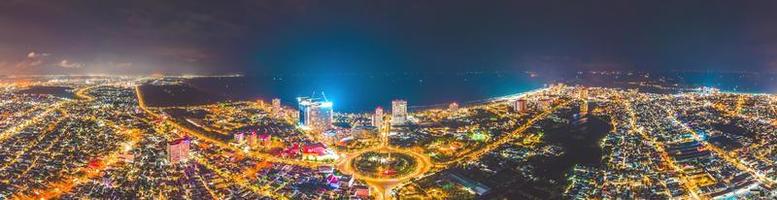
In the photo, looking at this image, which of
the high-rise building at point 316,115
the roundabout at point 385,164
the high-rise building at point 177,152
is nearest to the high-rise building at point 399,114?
the high-rise building at point 316,115

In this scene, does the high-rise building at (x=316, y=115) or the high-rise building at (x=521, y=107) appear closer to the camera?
the high-rise building at (x=316, y=115)

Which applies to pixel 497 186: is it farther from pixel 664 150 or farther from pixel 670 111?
pixel 670 111

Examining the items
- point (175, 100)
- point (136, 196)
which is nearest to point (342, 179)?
point (136, 196)

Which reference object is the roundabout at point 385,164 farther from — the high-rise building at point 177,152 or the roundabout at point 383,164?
the high-rise building at point 177,152

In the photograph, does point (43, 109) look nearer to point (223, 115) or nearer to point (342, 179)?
point (223, 115)

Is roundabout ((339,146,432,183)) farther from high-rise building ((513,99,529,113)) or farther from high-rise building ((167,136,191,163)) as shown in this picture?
high-rise building ((513,99,529,113))

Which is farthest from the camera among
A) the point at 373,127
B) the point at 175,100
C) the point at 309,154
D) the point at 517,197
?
the point at 175,100

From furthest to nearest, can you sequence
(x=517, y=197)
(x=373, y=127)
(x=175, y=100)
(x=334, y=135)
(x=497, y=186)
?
(x=175, y=100) → (x=373, y=127) → (x=334, y=135) → (x=497, y=186) → (x=517, y=197)

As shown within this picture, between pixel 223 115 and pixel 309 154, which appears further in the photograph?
pixel 223 115

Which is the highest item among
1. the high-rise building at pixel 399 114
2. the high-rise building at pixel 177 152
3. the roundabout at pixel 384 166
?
the high-rise building at pixel 399 114

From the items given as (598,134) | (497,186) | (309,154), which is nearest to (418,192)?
(497,186)
